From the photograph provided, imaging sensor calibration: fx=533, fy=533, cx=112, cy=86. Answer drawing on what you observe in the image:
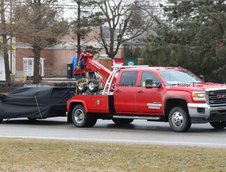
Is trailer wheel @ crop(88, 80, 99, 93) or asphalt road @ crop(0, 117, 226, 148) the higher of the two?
trailer wheel @ crop(88, 80, 99, 93)

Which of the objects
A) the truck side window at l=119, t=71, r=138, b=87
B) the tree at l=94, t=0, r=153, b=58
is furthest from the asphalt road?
the tree at l=94, t=0, r=153, b=58

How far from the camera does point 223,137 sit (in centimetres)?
1395

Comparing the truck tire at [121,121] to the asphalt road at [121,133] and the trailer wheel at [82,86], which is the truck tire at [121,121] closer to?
the asphalt road at [121,133]

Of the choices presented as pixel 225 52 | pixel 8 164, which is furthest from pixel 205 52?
pixel 8 164

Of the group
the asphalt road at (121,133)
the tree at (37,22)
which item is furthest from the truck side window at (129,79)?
the tree at (37,22)

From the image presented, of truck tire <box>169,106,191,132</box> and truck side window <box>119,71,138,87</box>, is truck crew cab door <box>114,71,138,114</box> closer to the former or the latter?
truck side window <box>119,71,138,87</box>

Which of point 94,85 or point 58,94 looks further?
point 58,94

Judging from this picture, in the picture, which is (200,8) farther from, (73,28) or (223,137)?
(223,137)

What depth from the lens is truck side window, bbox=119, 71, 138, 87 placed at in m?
16.5

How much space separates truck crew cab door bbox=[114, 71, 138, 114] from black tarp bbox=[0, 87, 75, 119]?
2688 mm

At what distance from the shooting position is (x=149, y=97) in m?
15.7

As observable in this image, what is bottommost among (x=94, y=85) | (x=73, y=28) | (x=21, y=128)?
(x=21, y=128)

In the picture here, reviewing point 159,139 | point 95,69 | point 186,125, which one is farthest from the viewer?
point 95,69

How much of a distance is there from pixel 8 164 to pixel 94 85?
28.3 feet
